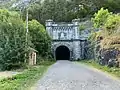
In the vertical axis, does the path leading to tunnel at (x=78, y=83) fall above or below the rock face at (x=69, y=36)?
below

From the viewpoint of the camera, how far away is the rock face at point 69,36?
66.1 metres

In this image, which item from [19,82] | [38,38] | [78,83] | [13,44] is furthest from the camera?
[38,38]

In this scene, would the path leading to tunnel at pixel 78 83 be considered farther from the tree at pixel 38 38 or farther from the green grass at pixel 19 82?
the tree at pixel 38 38

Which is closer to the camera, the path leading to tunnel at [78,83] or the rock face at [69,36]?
the path leading to tunnel at [78,83]

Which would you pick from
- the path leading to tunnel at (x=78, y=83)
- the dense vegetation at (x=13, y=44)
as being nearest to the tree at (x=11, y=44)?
the dense vegetation at (x=13, y=44)

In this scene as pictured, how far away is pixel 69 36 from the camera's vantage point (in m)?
67.3

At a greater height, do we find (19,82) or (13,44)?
(13,44)

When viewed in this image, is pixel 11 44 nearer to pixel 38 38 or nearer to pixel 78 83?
pixel 78 83

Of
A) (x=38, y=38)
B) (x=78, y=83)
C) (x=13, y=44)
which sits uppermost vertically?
(x=38, y=38)

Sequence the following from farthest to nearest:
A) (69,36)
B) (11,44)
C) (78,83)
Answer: (69,36), (11,44), (78,83)

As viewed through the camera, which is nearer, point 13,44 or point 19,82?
point 19,82

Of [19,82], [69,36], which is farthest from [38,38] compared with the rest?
[19,82]

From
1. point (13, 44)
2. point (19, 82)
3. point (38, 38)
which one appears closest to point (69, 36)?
point (38, 38)

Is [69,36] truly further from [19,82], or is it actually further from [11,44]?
[19,82]
